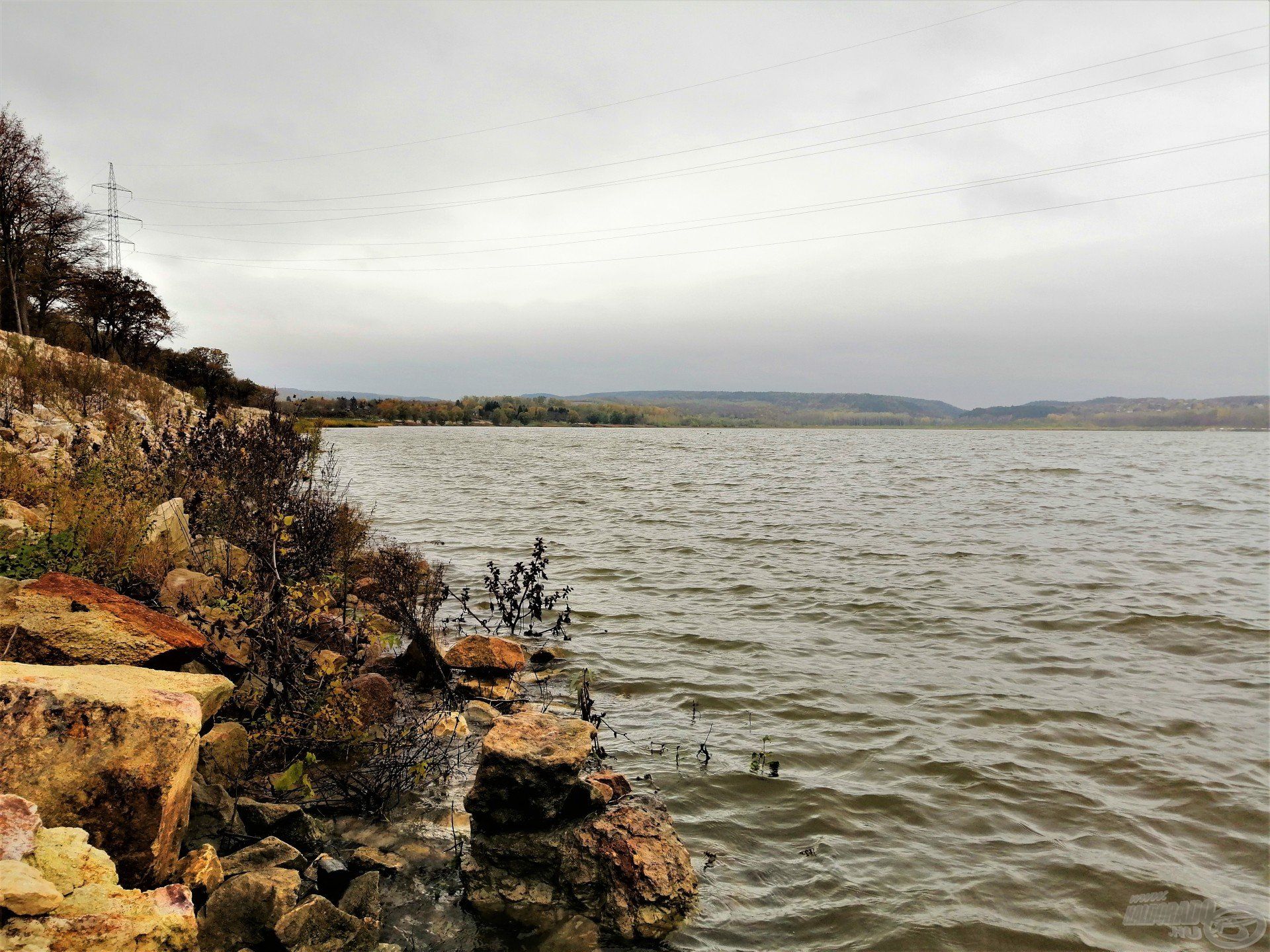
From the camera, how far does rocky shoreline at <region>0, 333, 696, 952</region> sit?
3027mm

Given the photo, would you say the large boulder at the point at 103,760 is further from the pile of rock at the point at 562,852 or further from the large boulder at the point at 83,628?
the pile of rock at the point at 562,852

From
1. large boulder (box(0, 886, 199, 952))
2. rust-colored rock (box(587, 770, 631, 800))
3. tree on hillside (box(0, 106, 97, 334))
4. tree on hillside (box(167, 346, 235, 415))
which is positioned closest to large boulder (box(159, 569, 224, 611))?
large boulder (box(0, 886, 199, 952))

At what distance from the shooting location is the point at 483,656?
8188 millimetres

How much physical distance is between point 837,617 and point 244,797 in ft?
28.5

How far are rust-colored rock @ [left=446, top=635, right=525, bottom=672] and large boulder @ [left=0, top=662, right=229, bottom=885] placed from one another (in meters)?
4.53

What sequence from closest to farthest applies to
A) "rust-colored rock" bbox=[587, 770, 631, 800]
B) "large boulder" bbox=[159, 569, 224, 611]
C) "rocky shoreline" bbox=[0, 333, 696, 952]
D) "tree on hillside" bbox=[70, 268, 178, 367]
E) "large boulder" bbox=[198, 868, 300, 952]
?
"rocky shoreline" bbox=[0, 333, 696, 952]
"large boulder" bbox=[198, 868, 300, 952]
"rust-colored rock" bbox=[587, 770, 631, 800]
"large boulder" bbox=[159, 569, 224, 611]
"tree on hillside" bbox=[70, 268, 178, 367]

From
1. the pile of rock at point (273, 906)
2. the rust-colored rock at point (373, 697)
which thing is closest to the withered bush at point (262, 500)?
the rust-colored rock at point (373, 697)

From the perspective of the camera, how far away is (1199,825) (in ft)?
18.0

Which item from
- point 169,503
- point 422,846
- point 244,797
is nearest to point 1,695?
point 244,797

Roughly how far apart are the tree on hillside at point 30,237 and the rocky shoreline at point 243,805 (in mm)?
33336

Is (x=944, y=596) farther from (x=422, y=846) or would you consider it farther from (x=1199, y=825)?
(x=422, y=846)

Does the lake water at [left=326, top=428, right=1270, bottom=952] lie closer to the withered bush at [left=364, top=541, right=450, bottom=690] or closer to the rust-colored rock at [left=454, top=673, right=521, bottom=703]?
the rust-colored rock at [left=454, top=673, right=521, bottom=703]

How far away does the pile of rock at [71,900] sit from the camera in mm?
2602

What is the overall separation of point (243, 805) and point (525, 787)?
5.50 feet
